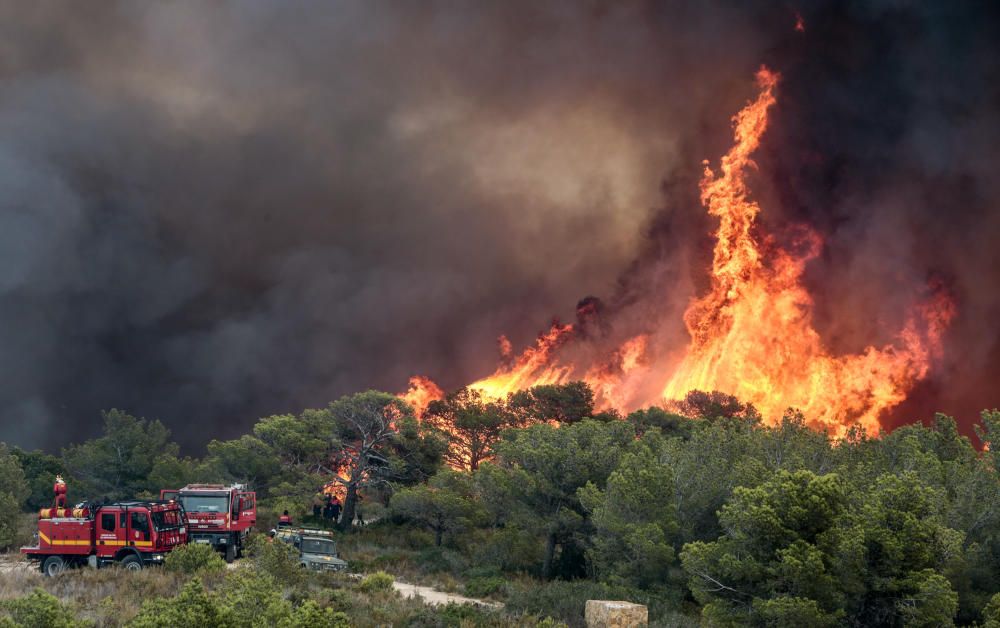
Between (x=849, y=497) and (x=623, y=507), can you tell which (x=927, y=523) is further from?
(x=623, y=507)

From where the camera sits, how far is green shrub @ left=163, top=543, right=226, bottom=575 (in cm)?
2792

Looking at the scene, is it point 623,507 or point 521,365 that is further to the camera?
point 521,365

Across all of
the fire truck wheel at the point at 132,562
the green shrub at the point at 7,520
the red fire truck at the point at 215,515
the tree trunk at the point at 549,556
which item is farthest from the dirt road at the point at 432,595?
the green shrub at the point at 7,520

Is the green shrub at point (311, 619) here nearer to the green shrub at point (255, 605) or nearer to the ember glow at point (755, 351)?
the green shrub at point (255, 605)

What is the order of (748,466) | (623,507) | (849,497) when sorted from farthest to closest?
(623,507) < (748,466) < (849,497)

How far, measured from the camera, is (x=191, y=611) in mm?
12805

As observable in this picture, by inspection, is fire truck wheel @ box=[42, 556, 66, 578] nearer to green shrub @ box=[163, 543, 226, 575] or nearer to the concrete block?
green shrub @ box=[163, 543, 226, 575]

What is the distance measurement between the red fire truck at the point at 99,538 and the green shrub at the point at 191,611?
768 inches

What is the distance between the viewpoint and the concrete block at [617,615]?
23406 mm

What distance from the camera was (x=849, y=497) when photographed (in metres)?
21.7

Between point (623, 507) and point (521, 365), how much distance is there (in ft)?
205

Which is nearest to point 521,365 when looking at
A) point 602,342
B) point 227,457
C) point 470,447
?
point 602,342

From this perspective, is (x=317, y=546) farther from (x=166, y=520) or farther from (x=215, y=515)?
(x=166, y=520)

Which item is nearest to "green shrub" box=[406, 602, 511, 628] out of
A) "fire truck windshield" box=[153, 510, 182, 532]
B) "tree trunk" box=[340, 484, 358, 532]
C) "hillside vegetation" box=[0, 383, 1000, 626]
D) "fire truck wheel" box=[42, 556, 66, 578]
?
"hillside vegetation" box=[0, 383, 1000, 626]
